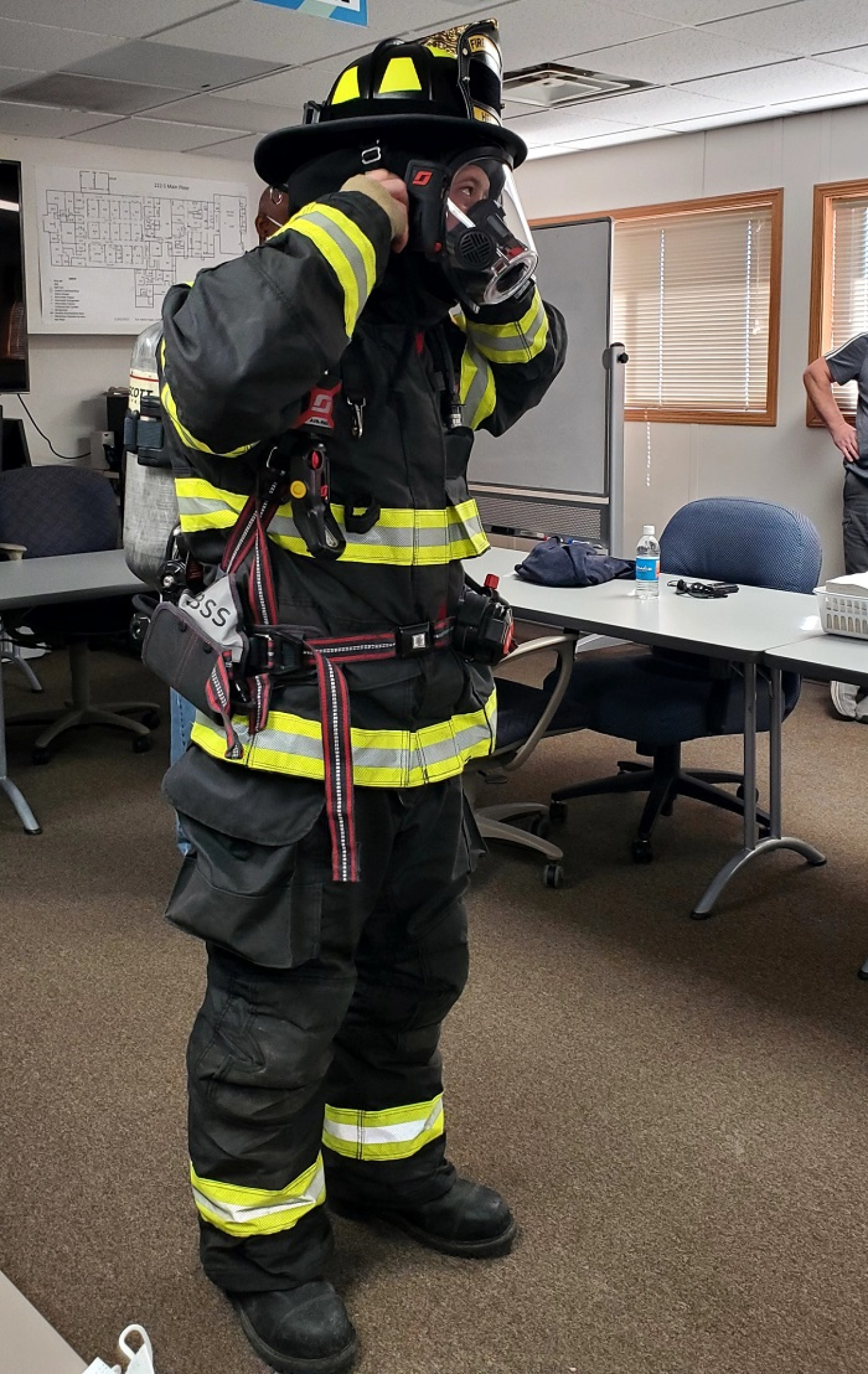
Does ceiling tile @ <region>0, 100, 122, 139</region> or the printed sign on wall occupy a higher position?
ceiling tile @ <region>0, 100, 122, 139</region>

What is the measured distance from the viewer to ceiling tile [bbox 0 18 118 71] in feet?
14.1

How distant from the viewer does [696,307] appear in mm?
6309

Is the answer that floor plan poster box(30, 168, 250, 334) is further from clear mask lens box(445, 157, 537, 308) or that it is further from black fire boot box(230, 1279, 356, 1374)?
black fire boot box(230, 1279, 356, 1374)

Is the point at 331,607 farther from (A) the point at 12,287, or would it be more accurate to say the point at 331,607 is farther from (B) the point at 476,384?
(A) the point at 12,287

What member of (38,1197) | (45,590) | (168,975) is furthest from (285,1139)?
(45,590)

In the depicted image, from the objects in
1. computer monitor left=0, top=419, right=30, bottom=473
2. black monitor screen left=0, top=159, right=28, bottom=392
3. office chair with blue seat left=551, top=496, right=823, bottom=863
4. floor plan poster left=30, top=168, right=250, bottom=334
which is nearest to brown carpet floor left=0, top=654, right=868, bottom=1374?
office chair with blue seat left=551, top=496, right=823, bottom=863

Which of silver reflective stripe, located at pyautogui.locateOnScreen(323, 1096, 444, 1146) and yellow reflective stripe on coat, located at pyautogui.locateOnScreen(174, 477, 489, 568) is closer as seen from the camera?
yellow reflective stripe on coat, located at pyautogui.locateOnScreen(174, 477, 489, 568)

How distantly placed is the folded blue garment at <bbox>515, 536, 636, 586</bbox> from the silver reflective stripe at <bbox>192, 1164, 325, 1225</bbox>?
7.32ft

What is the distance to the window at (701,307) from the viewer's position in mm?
5988

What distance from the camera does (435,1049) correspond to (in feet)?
6.35

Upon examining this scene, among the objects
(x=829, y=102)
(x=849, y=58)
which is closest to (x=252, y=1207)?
(x=849, y=58)

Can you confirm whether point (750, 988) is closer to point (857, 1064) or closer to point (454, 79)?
point (857, 1064)

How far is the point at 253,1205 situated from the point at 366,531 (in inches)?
35.3

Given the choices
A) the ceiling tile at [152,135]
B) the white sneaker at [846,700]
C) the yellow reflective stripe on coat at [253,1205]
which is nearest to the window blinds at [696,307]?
the white sneaker at [846,700]
